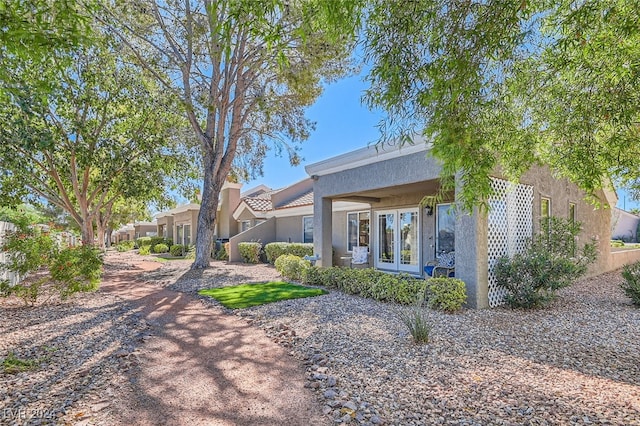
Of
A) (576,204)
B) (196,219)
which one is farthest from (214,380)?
(196,219)

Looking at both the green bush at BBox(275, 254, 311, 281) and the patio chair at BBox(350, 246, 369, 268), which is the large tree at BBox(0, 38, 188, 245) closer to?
the green bush at BBox(275, 254, 311, 281)

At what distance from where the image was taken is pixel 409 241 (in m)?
15.1

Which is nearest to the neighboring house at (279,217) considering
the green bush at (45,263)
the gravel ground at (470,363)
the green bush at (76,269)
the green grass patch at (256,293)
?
the green grass patch at (256,293)

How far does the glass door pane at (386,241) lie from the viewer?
15.8 m

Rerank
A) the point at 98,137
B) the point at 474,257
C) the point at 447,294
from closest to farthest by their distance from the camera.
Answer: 1. the point at 447,294
2. the point at 474,257
3. the point at 98,137

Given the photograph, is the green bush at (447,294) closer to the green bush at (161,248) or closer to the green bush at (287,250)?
the green bush at (287,250)

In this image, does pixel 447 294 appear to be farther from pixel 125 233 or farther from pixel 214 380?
pixel 125 233

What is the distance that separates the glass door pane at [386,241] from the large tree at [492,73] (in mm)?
10648

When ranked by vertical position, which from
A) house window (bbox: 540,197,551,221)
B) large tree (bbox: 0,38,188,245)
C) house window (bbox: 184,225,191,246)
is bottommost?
house window (bbox: 184,225,191,246)

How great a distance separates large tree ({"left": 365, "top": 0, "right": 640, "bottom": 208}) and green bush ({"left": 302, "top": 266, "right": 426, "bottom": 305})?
14.5 ft

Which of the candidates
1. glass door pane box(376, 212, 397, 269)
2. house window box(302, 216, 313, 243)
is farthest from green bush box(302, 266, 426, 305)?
house window box(302, 216, 313, 243)

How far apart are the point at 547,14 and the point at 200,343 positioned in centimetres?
778

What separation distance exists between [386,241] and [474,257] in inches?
286

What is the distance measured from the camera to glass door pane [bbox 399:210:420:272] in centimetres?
1484
